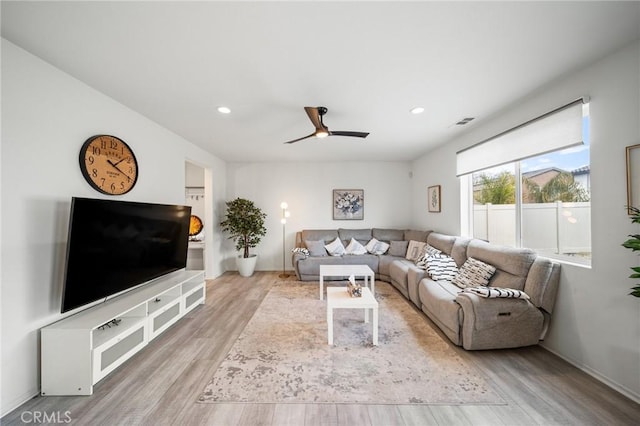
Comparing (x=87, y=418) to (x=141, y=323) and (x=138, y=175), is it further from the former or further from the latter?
(x=138, y=175)

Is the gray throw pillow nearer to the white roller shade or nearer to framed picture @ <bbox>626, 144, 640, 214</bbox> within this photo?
the white roller shade

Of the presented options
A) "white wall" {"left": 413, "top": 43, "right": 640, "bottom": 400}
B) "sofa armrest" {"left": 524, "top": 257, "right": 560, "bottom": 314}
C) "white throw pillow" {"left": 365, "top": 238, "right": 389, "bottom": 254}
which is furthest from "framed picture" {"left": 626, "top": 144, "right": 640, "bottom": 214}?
"white throw pillow" {"left": 365, "top": 238, "right": 389, "bottom": 254}

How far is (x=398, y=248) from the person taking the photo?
4.88m

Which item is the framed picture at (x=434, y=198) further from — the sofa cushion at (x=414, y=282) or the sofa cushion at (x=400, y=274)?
the sofa cushion at (x=414, y=282)

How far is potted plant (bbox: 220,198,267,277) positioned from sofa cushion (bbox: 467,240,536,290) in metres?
3.99

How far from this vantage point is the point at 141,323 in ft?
7.16

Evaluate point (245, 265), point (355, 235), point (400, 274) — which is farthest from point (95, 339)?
point (355, 235)

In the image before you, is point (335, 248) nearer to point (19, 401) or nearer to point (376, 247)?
point (376, 247)

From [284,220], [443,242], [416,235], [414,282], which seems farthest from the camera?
[284,220]

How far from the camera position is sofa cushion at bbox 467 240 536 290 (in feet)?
7.58

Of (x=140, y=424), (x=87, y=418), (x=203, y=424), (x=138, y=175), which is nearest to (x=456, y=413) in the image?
(x=203, y=424)

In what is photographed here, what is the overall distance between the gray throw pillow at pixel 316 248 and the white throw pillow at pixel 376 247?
983 millimetres

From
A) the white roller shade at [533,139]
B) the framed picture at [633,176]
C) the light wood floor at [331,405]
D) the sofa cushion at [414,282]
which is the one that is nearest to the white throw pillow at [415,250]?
the sofa cushion at [414,282]

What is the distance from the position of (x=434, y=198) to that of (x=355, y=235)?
5.99 feet
